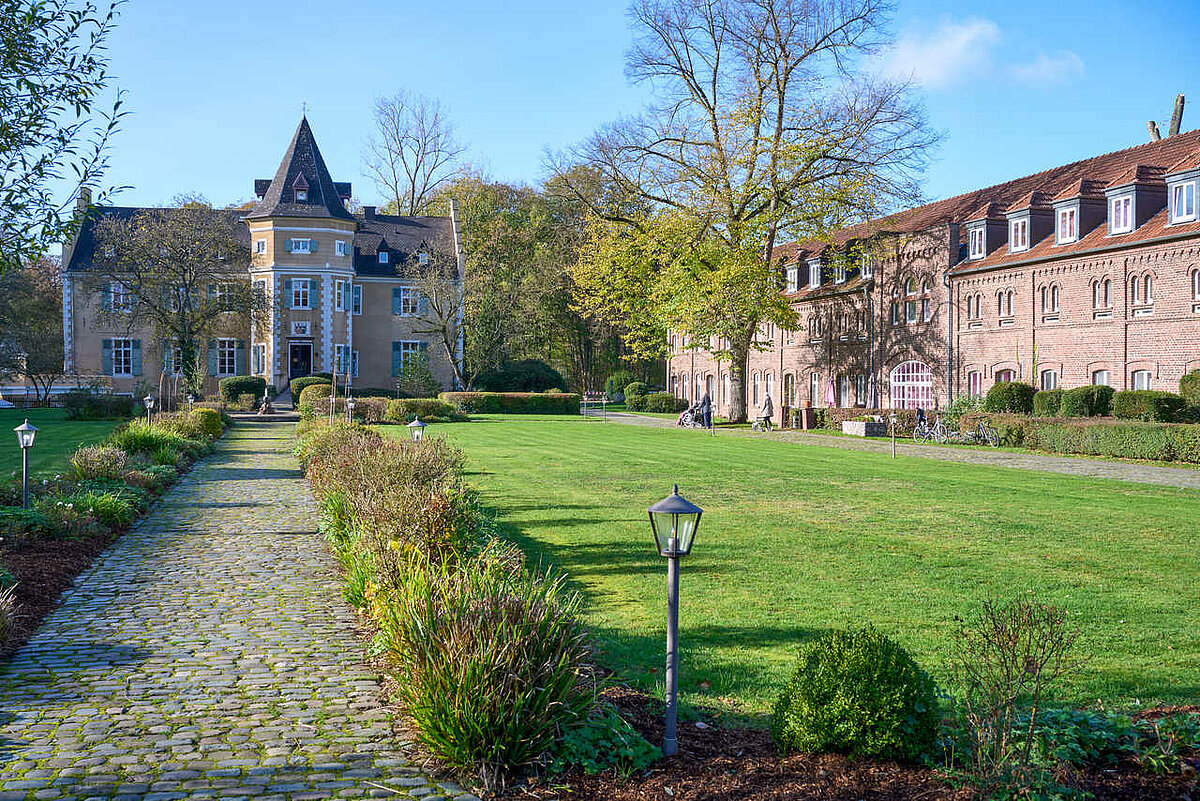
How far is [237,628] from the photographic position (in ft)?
24.5

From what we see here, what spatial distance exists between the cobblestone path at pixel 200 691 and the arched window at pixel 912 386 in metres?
31.6

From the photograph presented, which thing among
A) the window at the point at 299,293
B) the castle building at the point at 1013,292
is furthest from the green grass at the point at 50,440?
the castle building at the point at 1013,292

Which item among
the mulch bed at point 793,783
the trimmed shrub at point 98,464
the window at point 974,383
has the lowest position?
the mulch bed at point 793,783

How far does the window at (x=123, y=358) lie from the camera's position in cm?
5312

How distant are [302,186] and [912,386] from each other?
3403 cm

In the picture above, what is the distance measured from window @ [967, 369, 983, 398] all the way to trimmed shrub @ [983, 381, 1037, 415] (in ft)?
12.1

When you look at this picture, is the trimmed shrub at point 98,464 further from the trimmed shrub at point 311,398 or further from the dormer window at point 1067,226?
the dormer window at point 1067,226

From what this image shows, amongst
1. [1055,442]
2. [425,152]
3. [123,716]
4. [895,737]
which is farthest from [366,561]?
[425,152]

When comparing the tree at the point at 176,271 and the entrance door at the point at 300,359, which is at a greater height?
the tree at the point at 176,271

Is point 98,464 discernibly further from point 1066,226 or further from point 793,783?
point 1066,226

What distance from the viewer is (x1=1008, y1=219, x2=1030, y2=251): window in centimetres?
3338

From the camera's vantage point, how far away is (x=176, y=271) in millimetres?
44000

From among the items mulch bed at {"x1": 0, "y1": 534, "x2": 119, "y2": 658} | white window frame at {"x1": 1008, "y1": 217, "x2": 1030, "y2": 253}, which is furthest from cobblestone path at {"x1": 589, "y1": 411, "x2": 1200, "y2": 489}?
mulch bed at {"x1": 0, "y1": 534, "x2": 119, "y2": 658}

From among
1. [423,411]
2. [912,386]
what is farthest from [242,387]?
[912,386]
